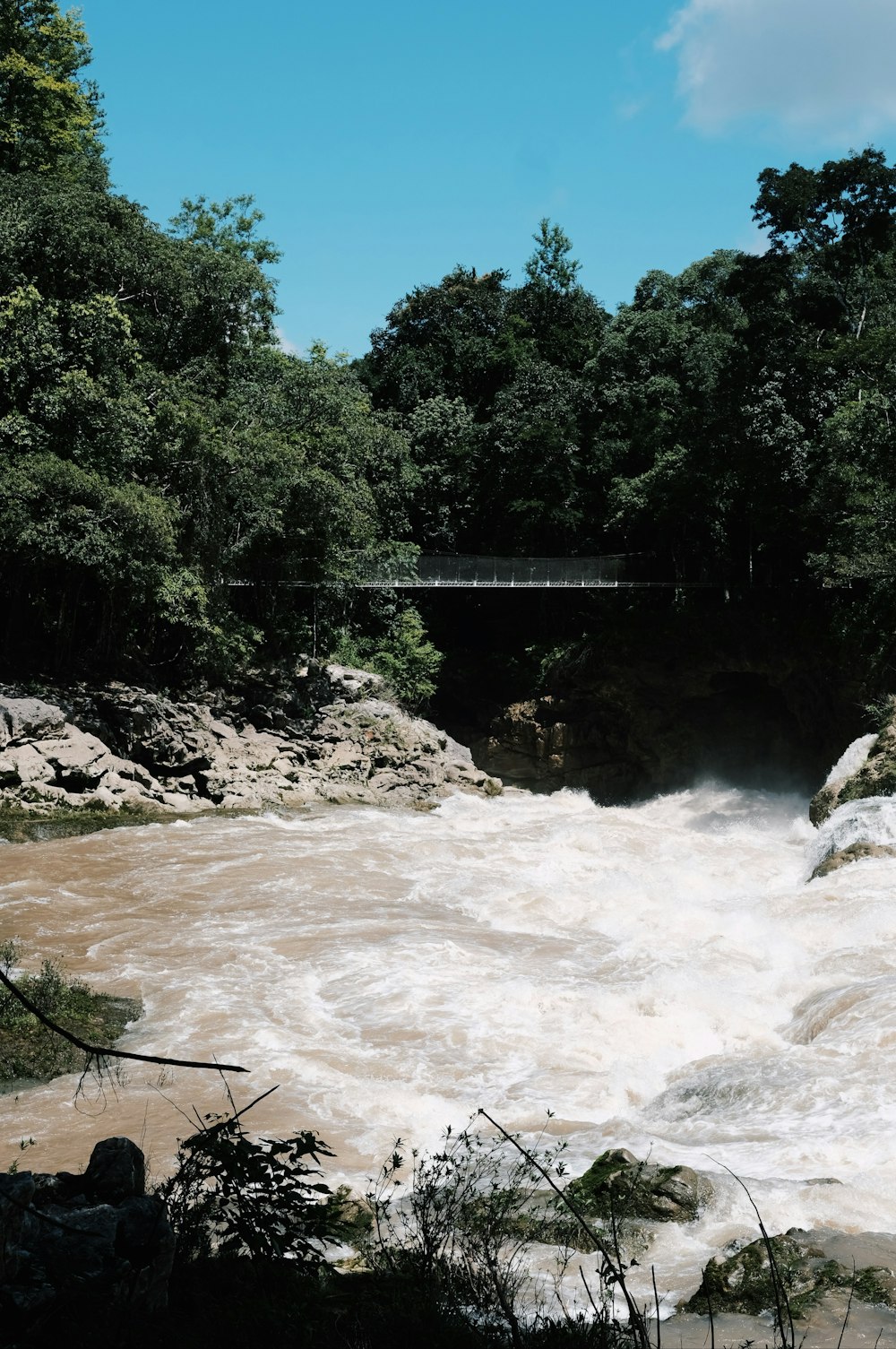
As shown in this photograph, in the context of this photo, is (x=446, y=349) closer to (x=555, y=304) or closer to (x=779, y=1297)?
(x=555, y=304)

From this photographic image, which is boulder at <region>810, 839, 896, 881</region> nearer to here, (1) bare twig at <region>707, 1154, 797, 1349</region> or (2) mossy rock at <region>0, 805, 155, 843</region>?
(2) mossy rock at <region>0, 805, 155, 843</region>

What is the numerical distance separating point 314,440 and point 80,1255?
70.6 ft

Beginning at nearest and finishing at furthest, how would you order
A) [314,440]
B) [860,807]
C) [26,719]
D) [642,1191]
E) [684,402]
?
[642,1191] < [860,807] < [26,719] < [314,440] < [684,402]

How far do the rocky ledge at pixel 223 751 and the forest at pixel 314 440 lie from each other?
121cm

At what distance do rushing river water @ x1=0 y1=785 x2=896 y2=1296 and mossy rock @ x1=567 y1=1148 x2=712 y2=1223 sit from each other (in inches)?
4.4

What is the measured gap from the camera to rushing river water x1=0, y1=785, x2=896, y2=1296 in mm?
6387

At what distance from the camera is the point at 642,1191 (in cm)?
543

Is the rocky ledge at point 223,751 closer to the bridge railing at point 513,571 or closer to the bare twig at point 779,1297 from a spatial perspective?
the bridge railing at point 513,571

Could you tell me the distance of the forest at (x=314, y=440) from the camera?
1859 centimetres

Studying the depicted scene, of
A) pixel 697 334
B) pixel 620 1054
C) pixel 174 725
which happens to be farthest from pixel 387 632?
pixel 620 1054

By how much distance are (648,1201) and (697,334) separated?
28.3 m

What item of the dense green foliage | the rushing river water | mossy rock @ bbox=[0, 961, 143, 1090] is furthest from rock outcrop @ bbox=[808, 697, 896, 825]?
mossy rock @ bbox=[0, 961, 143, 1090]

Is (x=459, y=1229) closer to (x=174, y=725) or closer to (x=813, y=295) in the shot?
(x=174, y=725)

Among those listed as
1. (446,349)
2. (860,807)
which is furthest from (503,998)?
(446,349)
